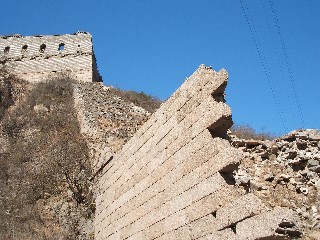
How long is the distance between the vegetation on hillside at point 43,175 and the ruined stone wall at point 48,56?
9.40m

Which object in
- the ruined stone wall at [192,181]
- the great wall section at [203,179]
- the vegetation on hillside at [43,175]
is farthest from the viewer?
the vegetation on hillside at [43,175]

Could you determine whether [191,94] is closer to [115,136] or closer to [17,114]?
[115,136]

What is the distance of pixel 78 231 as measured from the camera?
1225cm

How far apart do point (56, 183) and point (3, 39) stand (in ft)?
75.4

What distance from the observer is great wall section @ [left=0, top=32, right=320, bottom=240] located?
4973 mm

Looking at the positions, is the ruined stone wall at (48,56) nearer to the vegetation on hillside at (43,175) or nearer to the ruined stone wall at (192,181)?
the vegetation on hillside at (43,175)

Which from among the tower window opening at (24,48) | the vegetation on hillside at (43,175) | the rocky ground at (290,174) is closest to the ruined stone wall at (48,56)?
the tower window opening at (24,48)

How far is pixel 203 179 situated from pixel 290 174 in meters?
4.67

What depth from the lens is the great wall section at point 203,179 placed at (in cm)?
497

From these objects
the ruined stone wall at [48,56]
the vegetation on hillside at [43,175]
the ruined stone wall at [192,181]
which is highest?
the ruined stone wall at [48,56]

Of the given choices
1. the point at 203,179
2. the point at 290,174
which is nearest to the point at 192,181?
the point at 203,179

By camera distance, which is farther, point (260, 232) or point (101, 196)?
point (101, 196)

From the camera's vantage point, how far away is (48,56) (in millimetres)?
32219

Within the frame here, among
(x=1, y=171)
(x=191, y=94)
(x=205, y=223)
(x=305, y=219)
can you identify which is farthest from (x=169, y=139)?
(x=1, y=171)
